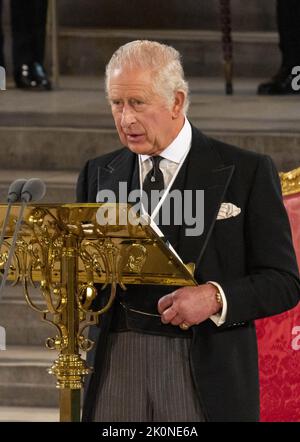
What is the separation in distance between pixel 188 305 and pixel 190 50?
5539 mm

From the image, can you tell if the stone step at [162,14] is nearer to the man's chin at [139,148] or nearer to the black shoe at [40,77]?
the black shoe at [40,77]

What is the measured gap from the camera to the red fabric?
3486 mm

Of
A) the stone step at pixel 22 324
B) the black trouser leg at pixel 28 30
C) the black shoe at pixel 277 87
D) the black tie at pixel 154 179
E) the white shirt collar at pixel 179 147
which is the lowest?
the black tie at pixel 154 179

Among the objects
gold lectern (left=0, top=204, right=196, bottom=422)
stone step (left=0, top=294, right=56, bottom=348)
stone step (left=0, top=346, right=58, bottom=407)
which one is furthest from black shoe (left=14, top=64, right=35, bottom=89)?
gold lectern (left=0, top=204, right=196, bottom=422)

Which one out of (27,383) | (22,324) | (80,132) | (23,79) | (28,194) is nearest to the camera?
(28,194)

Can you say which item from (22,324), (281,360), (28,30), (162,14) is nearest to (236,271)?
(281,360)

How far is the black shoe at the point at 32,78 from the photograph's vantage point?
7197mm

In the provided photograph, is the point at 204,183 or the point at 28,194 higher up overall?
the point at 204,183

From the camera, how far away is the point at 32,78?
23.9ft

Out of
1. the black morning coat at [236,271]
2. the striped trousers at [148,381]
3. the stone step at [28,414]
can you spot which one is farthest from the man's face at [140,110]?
the stone step at [28,414]

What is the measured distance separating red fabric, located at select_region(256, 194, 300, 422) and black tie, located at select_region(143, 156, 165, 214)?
774mm

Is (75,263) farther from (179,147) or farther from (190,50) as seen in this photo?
(190,50)

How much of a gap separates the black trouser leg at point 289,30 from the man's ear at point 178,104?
4.00m

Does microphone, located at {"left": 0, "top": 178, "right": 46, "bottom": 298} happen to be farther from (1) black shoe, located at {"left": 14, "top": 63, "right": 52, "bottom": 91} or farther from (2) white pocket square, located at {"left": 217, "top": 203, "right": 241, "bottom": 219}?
(1) black shoe, located at {"left": 14, "top": 63, "right": 52, "bottom": 91}
